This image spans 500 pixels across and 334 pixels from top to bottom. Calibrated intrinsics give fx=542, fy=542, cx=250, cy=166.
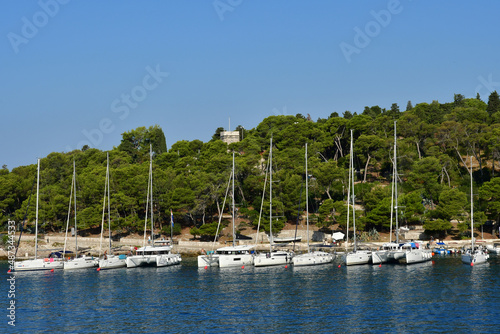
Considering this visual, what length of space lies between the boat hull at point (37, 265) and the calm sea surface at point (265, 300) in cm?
188

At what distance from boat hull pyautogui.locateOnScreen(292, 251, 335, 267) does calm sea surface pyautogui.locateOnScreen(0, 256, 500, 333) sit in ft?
3.36

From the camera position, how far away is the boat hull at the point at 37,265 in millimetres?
69125

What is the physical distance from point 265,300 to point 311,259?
2180 centimetres

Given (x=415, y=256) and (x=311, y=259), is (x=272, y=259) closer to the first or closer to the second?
(x=311, y=259)

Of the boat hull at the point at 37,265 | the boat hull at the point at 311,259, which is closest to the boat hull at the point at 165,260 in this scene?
the boat hull at the point at 37,265

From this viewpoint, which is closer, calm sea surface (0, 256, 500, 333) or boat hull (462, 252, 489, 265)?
calm sea surface (0, 256, 500, 333)

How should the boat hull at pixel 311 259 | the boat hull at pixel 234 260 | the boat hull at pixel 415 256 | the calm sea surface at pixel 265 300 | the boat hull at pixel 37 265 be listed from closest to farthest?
1. the calm sea surface at pixel 265 300
2. the boat hull at pixel 311 259
3. the boat hull at pixel 415 256
4. the boat hull at pixel 234 260
5. the boat hull at pixel 37 265

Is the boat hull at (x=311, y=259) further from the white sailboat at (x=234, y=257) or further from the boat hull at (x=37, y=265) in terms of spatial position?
the boat hull at (x=37, y=265)

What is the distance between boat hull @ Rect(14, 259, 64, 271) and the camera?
227ft

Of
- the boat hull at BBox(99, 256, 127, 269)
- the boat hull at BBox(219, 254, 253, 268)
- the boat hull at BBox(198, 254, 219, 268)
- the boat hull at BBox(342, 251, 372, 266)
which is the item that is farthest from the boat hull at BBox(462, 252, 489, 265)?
the boat hull at BBox(99, 256, 127, 269)

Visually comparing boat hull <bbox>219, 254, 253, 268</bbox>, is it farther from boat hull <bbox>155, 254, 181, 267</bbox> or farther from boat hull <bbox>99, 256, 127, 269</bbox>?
boat hull <bbox>99, 256, 127, 269</bbox>

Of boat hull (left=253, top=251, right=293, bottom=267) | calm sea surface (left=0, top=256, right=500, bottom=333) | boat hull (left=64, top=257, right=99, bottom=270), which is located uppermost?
boat hull (left=253, top=251, right=293, bottom=267)

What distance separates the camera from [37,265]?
2746 inches

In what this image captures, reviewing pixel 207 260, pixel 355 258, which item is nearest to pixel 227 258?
pixel 207 260
